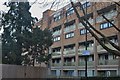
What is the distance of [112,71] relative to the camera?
34.8 metres

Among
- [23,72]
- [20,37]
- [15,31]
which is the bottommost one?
[23,72]

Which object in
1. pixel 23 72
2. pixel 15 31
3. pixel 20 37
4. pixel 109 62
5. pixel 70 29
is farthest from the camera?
pixel 70 29

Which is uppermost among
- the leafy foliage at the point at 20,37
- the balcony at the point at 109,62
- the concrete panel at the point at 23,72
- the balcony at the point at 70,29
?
the balcony at the point at 70,29

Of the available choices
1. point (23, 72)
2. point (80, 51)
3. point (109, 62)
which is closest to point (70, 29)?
point (80, 51)

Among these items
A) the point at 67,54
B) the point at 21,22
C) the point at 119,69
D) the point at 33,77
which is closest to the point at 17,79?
the point at 33,77

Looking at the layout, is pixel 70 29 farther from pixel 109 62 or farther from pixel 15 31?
pixel 15 31

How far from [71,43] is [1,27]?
2037cm

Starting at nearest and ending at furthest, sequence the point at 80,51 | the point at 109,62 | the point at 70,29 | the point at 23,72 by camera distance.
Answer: the point at 23,72 < the point at 109,62 < the point at 80,51 < the point at 70,29

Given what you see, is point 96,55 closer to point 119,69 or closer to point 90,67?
point 90,67

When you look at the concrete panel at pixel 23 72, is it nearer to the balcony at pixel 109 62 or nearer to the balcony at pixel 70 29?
the balcony at pixel 109 62

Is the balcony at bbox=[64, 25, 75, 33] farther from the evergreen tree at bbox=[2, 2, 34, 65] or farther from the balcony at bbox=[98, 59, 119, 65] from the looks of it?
the evergreen tree at bbox=[2, 2, 34, 65]

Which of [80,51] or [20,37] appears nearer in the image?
[20,37]

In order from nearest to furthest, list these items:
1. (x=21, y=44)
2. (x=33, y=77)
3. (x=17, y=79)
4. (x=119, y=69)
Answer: (x=17, y=79) < (x=33, y=77) < (x=21, y=44) < (x=119, y=69)

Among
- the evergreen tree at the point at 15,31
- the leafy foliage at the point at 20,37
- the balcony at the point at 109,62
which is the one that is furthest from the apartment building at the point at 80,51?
the evergreen tree at the point at 15,31
